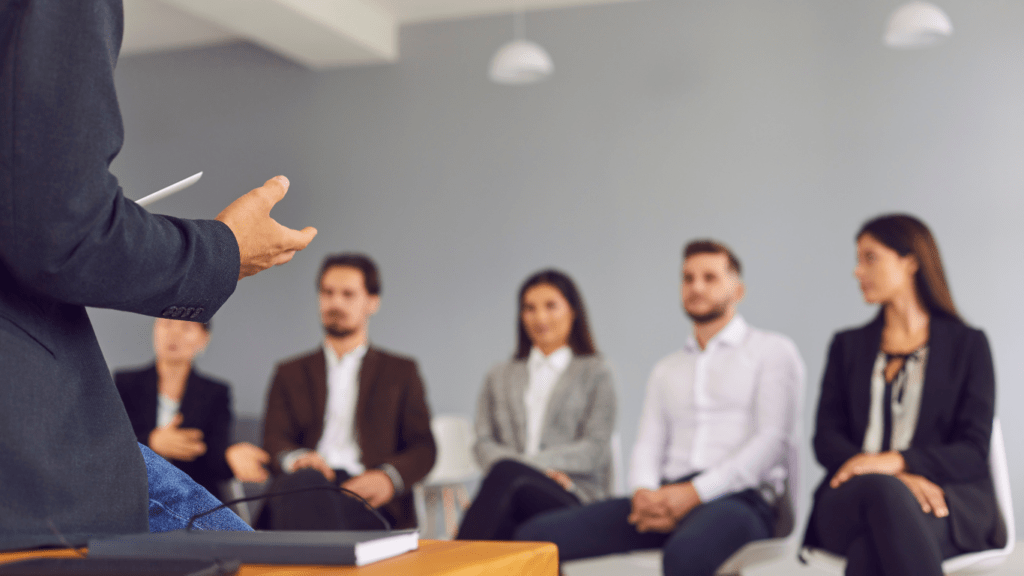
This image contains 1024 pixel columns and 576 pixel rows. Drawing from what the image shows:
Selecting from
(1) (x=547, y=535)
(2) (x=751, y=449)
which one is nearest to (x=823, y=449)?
(2) (x=751, y=449)

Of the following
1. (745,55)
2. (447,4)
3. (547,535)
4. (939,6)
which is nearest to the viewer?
(547,535)

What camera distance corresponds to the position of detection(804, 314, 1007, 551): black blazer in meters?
2.45

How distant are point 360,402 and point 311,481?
1.84 feet

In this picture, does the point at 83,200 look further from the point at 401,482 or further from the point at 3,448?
the point at 401,482

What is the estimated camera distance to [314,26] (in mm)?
4656

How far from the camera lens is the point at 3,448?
732 mm

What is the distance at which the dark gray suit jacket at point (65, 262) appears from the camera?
0.72 metres

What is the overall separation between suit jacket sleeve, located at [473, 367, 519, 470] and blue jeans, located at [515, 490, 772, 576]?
603 millimetres

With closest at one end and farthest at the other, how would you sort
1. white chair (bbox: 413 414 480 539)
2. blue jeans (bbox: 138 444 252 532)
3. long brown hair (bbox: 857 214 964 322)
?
blue jeans (bbox: 138 444 252 532)
long brown hair (bbox: 857 214 964 322)
white chair (bbox: 413 414 480 539)

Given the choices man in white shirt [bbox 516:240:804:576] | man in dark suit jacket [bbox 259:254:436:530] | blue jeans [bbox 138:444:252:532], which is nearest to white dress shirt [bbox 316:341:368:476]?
man in dark suit jacket [bbox 259:254:436:530]

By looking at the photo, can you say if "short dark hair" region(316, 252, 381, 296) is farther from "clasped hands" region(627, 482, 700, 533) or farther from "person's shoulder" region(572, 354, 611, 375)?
"clasped hands" region(627, 482, 700, 533)

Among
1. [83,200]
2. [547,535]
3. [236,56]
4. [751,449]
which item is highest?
[236,56]

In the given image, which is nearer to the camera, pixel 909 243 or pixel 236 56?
pixel 909 243

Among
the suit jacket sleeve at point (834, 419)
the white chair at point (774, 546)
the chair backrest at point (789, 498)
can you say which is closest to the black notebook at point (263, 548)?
the white chair at point (774, 546)
